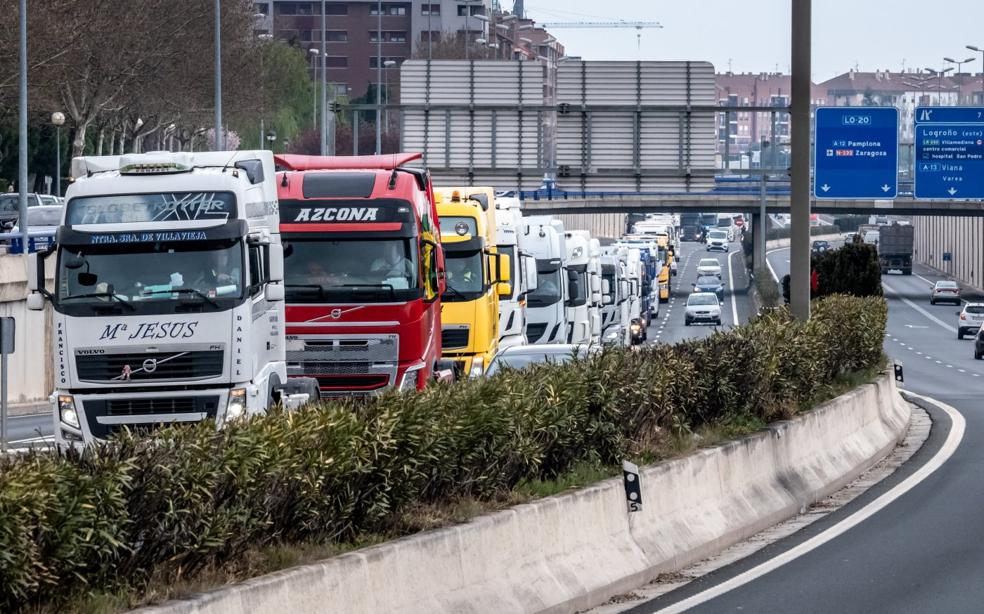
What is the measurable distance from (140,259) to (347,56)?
16829 centimetres

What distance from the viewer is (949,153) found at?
51156 mm

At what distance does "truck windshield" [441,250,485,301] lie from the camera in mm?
29125

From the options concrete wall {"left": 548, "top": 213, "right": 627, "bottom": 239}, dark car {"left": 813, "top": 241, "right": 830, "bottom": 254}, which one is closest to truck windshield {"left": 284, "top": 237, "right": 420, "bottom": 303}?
dark car {"left": 813, "top": 241, "right": 830, "bottom": 254}

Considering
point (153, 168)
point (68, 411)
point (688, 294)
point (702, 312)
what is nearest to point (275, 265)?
point (153, 168)

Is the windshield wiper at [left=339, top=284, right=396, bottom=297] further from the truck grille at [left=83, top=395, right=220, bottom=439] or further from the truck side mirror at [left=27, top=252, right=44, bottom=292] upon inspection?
the truck side mirror at [left=27, top=252, right=44, bottom=292]

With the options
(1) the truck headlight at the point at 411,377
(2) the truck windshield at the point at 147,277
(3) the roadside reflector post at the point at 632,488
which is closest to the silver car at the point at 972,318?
(1) the truck headlight at the point at 411,377

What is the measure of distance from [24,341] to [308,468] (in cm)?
3255

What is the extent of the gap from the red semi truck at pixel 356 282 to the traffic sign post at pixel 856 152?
83.3 feet

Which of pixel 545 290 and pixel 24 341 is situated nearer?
pixel 545 290

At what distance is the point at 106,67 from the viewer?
223 ft

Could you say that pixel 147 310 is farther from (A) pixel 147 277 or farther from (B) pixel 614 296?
(B) pixel 614 296

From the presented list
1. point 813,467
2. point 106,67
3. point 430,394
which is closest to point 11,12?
point 106,67

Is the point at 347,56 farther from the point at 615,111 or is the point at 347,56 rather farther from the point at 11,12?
the point at 615,111

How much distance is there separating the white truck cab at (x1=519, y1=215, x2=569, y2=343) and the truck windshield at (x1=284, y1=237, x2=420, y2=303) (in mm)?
18298
